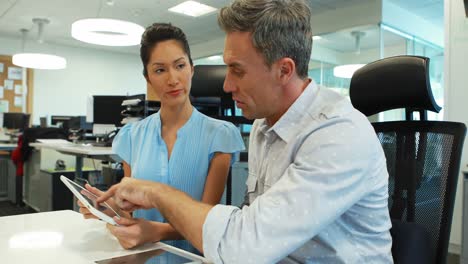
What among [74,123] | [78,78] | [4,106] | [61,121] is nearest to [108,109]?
[74,123]

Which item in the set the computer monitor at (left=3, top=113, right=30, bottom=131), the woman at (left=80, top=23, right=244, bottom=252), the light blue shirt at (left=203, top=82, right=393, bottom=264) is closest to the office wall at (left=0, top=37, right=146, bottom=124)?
the computer monitor at (left=3, top=113, right=30, bottom=131)

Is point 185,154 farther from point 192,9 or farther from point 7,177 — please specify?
point 192,9

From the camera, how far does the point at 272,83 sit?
0.88 metres

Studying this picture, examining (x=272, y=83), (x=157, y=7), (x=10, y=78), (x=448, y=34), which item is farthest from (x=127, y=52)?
(x=272, y=83)

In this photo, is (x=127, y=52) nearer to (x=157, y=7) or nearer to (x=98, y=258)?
(x=157, y=7)

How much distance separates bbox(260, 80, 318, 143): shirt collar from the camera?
893mm

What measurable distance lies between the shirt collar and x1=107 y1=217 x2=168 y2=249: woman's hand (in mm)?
406

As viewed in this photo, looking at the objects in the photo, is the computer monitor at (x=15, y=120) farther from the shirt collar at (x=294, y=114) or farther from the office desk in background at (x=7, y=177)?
the shirt collar at (x=294, y=114)

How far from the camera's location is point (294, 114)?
89 centimetres

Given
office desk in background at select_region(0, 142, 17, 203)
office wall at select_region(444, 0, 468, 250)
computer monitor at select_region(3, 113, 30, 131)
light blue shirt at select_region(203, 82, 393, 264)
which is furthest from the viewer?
computer monitor at select_region(3, 113, 30, 131)

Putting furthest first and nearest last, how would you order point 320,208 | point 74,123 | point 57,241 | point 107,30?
point 74,123
point 107,30
point 57,241
point 320,208

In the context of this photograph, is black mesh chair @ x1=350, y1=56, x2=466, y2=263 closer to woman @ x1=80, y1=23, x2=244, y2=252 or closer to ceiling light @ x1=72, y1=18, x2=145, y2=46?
woman @ x1=80, y1=23, x2=244, y2=252

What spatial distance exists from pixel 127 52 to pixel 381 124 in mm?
8459

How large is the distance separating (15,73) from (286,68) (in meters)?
8.07
